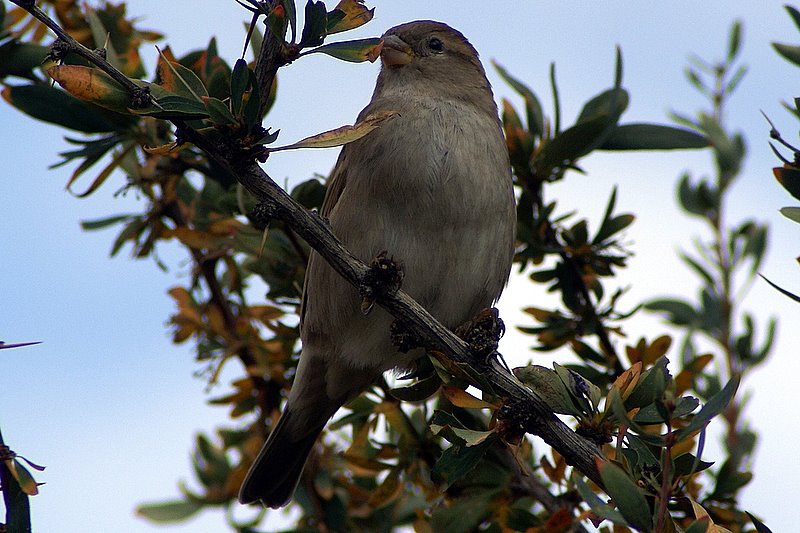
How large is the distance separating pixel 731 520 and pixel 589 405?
104 centimetres

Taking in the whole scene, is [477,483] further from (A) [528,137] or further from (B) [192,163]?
(B) [192,163]

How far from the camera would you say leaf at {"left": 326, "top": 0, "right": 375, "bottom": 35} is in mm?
2502

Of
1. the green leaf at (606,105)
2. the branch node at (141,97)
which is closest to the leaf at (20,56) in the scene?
the branch node at (141,97)

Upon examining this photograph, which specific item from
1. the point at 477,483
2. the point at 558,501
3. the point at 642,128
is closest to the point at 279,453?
the point at 477,483

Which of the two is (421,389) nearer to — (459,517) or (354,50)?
(459,517)

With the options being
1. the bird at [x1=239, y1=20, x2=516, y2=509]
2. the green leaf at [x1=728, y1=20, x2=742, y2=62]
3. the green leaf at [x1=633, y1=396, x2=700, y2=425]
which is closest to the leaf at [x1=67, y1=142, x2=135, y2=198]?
the bird at [x1=239, y1=20, x2=516, y2=509]

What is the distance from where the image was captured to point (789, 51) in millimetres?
3078

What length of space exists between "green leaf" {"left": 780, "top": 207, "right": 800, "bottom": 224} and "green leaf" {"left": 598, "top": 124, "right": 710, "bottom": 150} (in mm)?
1225

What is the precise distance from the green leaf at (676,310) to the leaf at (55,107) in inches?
111

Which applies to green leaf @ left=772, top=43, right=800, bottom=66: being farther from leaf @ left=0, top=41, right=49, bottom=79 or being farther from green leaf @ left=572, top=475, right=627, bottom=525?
leaf @ left=0, top=41, right=49, bottom=79

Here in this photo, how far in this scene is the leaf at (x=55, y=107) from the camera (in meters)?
3.77

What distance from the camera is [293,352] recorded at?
4.32 metres

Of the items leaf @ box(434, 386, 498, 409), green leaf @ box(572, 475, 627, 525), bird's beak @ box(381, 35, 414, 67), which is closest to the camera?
green leaf @ box(572, 475, 627, 525)

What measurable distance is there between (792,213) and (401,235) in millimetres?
1684
